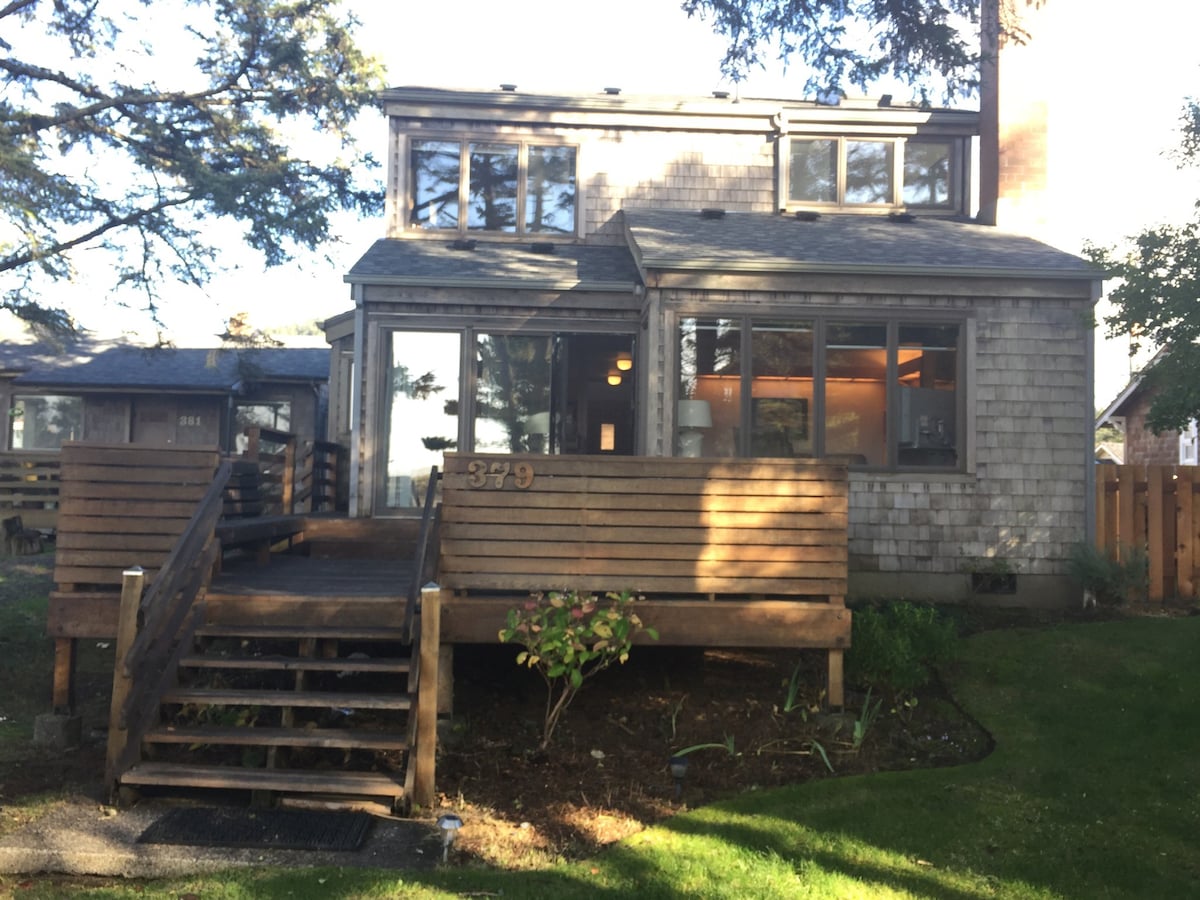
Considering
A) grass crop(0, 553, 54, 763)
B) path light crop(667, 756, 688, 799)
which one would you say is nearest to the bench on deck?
path light crop(667, 756, 688, 799)

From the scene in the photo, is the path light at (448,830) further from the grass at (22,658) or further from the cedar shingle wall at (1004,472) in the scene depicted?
the cedar shingle wall at (1004,472)

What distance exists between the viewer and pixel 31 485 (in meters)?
16.1

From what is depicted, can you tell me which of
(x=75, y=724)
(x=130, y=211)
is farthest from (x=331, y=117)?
(x=75, y=724)

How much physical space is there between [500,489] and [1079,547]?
6161 mm

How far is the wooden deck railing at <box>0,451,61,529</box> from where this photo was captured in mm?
15953

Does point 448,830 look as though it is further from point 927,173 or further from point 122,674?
point 927,173

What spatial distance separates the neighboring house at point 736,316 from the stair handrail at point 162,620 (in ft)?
14.2

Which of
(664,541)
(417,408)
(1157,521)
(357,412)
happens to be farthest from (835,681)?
(357,412)

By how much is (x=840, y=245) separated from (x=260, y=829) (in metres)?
8.24

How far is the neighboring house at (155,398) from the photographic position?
1973 cm

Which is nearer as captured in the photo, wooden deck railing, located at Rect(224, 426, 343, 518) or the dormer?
wooden deck railing, located at Rect(224, 426, 343, 518)

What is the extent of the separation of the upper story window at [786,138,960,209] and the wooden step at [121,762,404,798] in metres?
10.1

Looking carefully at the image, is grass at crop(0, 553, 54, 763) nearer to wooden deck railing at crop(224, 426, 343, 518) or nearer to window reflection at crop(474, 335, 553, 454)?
wooden deck railing at crop(224, 426, 343, 518)

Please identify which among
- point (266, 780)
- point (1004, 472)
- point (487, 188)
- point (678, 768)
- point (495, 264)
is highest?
point (487, 188)
